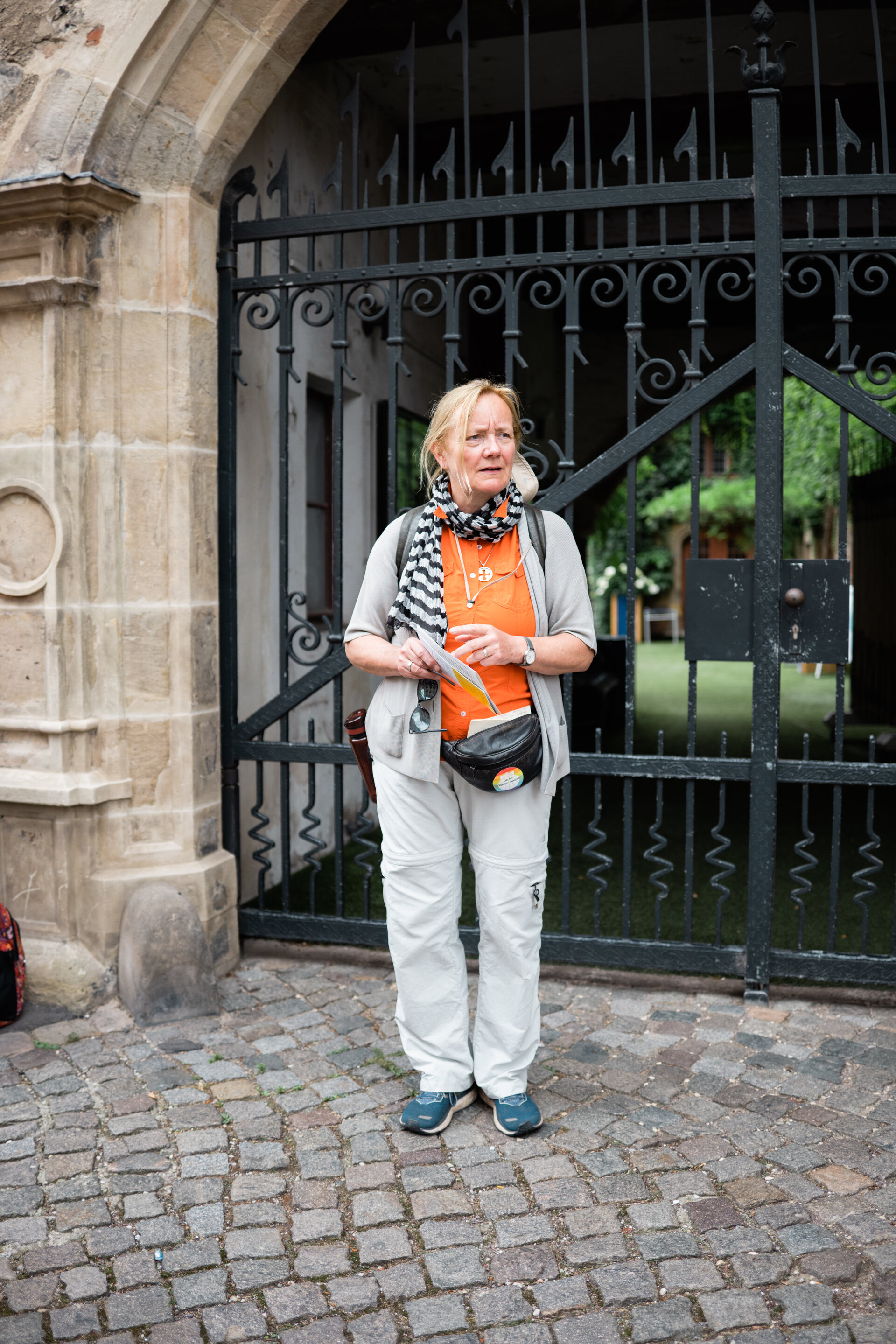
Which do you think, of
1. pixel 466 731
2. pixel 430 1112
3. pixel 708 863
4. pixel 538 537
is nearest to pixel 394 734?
pixel 466 731

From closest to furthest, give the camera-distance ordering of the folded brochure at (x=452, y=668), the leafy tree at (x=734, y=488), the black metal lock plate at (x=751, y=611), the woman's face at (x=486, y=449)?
the folded brochure at (x=452, y=668), the woman's face at (x=486, y=449), the black metal lock plate at (x=751, y=611), the leafy tree at (x=734, y=488)

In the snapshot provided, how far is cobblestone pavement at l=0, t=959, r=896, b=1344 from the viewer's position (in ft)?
→ 7.64

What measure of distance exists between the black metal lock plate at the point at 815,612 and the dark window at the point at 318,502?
9.27ft

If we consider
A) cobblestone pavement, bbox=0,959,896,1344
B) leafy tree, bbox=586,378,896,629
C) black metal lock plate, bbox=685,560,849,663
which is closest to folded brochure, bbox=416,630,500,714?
cobblestone pavement, bbox=0,959,896,1344

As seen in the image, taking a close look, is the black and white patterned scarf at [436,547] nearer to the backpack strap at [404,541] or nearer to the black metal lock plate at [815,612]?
the backpack strap at [404,541]

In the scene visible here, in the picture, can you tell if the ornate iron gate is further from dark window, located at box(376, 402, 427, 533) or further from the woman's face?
dark window, located at box(376, 402, 427, 533)

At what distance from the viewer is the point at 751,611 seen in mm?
4004

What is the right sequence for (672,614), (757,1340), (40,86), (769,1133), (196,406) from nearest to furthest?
(757,1340), (769,1133), (40,86), (196,406), (672,614)

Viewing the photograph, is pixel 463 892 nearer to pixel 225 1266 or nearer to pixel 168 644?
pixel 168 644

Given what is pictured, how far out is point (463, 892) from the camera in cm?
541

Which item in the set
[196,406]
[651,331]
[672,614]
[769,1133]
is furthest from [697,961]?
[672,614]

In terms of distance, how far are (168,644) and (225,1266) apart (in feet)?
7.25

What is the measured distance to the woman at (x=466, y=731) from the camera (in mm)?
2873

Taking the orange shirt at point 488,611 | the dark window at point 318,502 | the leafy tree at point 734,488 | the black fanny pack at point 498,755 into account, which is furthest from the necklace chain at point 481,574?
the leafy tree at point 734,488
